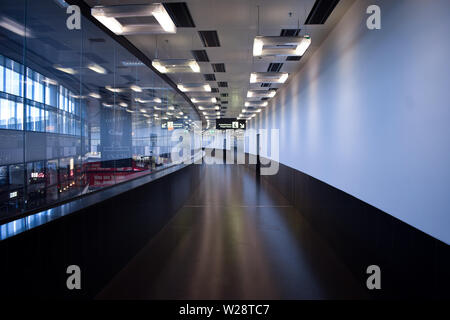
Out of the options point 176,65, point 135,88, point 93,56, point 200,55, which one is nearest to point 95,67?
point 93,56

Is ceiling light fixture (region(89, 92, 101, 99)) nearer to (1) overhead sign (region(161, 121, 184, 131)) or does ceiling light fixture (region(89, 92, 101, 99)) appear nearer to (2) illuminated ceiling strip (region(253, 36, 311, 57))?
(1) overhead sign (region(161, 121, 184, 131))

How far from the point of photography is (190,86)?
6.05 m

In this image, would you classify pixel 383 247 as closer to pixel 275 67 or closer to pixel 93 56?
pixel 275 67

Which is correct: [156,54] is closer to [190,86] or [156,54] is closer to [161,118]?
[190,86]

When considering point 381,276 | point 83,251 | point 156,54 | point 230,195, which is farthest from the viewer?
point 230,195

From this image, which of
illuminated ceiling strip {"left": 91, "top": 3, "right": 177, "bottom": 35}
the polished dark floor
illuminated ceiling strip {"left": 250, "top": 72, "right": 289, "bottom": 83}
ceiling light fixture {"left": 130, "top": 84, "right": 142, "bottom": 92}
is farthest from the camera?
ceiling light fixture {"left": 130, "top": 84, "right": 142, "bottom": 92}

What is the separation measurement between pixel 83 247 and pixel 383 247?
10.2 ft

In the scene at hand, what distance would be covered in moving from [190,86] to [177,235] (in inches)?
150

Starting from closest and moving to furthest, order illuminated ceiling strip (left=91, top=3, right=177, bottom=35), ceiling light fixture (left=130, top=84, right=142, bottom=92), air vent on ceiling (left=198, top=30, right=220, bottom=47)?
1. illuminated ceiling strip (left=91, top=3, right=177, bottom=35)
2. air vent on ceiling (left=198, top=30, right=220, bottom=47)
3. ceiling light fixture (left=130, top=84, right=142, bottom=92)

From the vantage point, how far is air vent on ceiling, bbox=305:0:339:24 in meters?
3.27

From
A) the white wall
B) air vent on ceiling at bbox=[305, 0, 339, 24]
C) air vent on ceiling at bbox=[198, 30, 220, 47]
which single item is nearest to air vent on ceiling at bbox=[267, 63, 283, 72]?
the white wall

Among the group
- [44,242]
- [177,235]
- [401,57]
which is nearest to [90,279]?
[44,242]

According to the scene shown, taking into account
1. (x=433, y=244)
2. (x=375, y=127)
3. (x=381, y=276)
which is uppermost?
(x=375, y=127)

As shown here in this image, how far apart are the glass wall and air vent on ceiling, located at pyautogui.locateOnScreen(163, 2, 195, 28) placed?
4.39 ft
